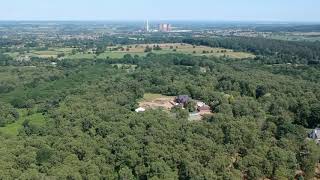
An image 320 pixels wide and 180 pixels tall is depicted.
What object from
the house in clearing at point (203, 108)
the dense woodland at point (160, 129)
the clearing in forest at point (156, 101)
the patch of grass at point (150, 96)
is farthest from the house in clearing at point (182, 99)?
the patch of grass at point (150, 96)

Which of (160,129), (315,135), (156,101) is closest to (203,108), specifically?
(156,101)

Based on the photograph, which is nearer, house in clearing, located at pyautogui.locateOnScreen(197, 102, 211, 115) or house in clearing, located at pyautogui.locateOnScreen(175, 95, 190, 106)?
house in clearing, located at pyautogui.locateOnScreen(197, 102, 211, 115)

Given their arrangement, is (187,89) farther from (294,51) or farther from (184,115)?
(294,51)

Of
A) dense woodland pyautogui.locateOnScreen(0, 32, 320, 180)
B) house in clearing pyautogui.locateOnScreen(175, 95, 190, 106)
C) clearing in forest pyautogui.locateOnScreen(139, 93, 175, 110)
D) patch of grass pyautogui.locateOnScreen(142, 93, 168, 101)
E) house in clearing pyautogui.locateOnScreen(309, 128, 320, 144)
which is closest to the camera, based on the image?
dense woodland pyautogui.locateOnScreen(0, 32, 320, 180)

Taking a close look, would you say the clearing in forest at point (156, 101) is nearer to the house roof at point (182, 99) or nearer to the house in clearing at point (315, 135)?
the house roof at point (182, 99)

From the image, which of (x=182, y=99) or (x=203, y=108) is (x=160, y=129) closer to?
(x=203, y=108)

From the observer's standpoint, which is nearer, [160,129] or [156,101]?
[160,129]

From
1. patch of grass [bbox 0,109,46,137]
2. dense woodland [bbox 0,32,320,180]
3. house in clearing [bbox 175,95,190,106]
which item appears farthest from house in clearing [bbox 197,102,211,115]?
patch of grass [bbox 0,109,46,137]

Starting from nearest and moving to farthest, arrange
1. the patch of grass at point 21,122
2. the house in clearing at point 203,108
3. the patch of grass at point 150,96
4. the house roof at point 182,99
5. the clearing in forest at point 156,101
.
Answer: the patch of grass at point 21,122, the house in clearing at point 203,108, the clearing in forest at point 156,101, the house roof at point 182,99, the patch of grass at point 150,96

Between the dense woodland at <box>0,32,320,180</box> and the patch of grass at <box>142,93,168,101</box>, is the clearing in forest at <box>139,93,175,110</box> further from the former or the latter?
the dense woodland at <box>0,32,320,180</box>
